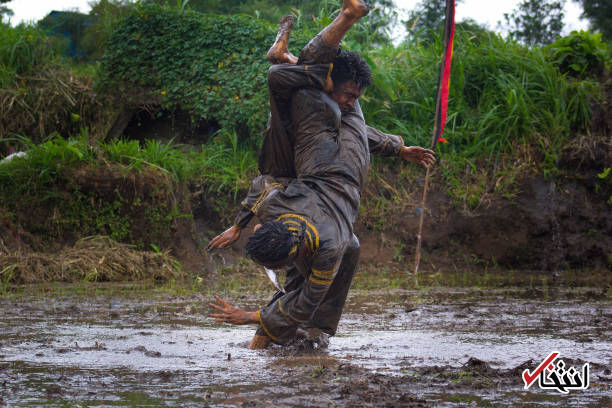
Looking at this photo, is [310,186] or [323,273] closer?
[323,273]

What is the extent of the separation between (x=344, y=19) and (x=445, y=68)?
381 cm

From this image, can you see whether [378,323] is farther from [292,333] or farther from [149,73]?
[149,73]

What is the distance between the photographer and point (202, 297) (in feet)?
19.6

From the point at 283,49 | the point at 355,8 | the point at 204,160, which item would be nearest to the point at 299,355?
the point at 283,49

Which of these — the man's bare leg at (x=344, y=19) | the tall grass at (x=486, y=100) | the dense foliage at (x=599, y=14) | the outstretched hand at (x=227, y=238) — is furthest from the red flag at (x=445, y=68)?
the dense foliage at (x=599, y=14)

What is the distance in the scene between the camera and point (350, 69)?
3.68 m

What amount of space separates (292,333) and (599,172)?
6552mm

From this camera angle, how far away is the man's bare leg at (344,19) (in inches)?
132

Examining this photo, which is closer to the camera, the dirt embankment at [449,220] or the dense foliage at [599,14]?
the dirt embankment at [449,220]

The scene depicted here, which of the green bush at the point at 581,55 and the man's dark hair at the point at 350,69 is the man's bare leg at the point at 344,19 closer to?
the man's dark hair at the point at 350,69

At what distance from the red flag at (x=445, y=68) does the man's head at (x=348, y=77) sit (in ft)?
9.36

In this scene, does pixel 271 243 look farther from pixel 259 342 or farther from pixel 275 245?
pixel 259 342

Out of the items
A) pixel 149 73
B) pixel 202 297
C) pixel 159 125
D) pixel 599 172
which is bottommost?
pixel 202 297

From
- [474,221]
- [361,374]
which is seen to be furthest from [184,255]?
[361,374]
